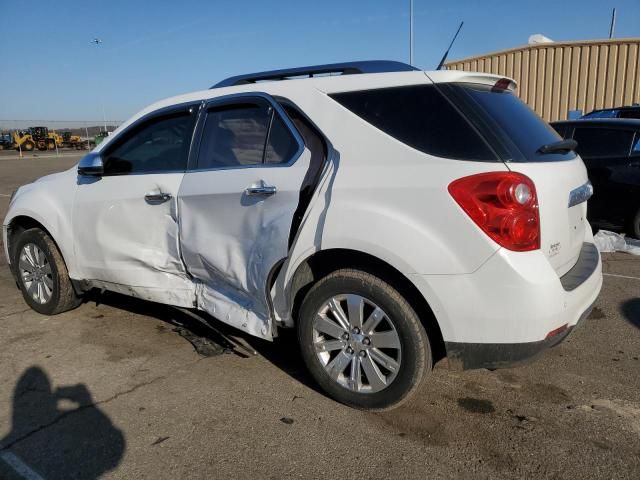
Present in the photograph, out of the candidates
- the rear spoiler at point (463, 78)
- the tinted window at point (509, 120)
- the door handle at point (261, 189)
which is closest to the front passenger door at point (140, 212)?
the door handle at point (261, 189)

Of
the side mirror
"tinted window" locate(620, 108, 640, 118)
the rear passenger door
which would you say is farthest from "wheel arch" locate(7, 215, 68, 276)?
"tinted window" locate(620, 108, 640, 118)

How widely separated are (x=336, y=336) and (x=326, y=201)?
74 centimetres

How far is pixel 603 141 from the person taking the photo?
6.62 metres

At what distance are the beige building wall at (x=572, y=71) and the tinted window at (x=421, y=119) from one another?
17.2 metres

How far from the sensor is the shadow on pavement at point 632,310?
415cm

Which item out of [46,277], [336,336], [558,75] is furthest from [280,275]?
[558,75]

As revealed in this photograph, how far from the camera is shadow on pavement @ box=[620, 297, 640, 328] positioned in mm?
4150

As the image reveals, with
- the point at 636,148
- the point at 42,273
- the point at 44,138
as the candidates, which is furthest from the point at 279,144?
the point at 44,138

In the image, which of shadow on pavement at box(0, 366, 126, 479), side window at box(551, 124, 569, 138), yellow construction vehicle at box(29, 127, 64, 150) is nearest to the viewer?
shadow on pavement at box(0, 366, 126, 479)

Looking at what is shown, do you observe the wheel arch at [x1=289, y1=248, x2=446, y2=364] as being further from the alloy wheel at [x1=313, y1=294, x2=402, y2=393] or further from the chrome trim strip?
the chrome trim strip

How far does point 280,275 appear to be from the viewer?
9.81 ft

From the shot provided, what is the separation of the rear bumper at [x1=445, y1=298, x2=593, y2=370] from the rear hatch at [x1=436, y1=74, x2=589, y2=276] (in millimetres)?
407

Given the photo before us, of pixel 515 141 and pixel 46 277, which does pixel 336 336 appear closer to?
pixel 515 141

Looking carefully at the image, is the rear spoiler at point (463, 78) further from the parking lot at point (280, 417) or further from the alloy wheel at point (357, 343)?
the parking lot at point (280, 417)
